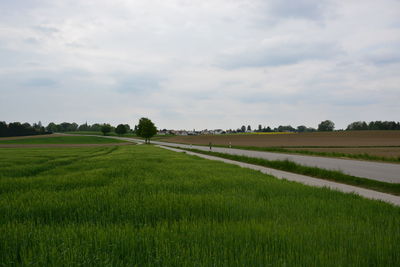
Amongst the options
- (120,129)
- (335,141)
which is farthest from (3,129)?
(335,141)

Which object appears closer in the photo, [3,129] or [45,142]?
[45,142]

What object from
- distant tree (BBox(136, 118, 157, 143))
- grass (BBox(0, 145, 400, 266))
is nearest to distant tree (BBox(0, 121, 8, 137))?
distant tree (BBox(136, 118, 157, 143))

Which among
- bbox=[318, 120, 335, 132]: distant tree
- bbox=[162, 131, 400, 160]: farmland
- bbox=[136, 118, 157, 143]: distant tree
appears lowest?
bbox=[162, 131, 400, 160]: farmland

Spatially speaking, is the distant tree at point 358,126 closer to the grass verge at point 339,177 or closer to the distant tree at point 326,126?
the distant tree at point 326,126

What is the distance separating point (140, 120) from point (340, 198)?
101833 mm

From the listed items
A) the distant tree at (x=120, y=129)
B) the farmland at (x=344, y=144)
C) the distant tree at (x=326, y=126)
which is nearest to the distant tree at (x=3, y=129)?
the distant tree at (x=120, y=129)

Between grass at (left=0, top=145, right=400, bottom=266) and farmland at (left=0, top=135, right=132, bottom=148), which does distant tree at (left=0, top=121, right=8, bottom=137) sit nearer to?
farmland at (left=0, top=135, right=132, bottom=148)

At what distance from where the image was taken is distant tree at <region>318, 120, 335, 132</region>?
166 metres

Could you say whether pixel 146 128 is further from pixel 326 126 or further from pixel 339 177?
pixel 326 126

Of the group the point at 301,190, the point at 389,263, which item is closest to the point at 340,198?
the point at 301,190

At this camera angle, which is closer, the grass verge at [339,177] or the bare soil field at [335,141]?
the grass verge at [339,177]

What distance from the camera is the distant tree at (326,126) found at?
165500 mm

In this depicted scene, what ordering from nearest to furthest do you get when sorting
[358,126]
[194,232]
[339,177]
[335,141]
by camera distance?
[194,232] < [339,177] < [335,141] < [358,126]

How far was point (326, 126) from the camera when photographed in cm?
16712
